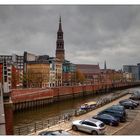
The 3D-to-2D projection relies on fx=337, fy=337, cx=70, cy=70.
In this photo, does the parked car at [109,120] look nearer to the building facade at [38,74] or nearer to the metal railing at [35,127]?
the metal railing at [35,127]

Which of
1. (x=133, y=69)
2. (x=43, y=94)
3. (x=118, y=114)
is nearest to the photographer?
(x=118, y=114)

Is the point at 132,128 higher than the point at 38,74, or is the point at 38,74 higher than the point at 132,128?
the point at 38,74

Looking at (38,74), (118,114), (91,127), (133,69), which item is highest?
(133,69)

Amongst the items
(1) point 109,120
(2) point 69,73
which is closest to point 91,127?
(1) point 109,120

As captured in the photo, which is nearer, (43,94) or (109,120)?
(109,120)

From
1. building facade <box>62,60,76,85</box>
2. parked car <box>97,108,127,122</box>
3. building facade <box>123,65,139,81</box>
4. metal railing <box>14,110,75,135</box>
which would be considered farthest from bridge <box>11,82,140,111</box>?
parked car <box>97,108,127,122</box>

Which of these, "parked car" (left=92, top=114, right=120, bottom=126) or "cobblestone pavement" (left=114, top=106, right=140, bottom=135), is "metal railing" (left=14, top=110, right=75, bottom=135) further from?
"cobblestone pavement" (left=114, top=106, right=140, bottom=135)

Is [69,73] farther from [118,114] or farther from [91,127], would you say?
[91,127]

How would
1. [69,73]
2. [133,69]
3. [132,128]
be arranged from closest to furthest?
[132,128]
[69,73]
[133,69]

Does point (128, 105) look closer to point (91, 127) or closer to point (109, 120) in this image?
point (109, 120)

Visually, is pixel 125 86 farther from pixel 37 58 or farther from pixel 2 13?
pixel 2 13

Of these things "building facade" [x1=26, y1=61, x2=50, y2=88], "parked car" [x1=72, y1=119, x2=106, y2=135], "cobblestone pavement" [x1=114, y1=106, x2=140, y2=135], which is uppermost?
"building facade" [x1=26, y1=61, x2=50, y2=88]

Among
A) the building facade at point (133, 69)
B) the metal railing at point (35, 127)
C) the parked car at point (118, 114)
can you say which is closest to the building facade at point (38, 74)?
the building facade at point (133, 69)
